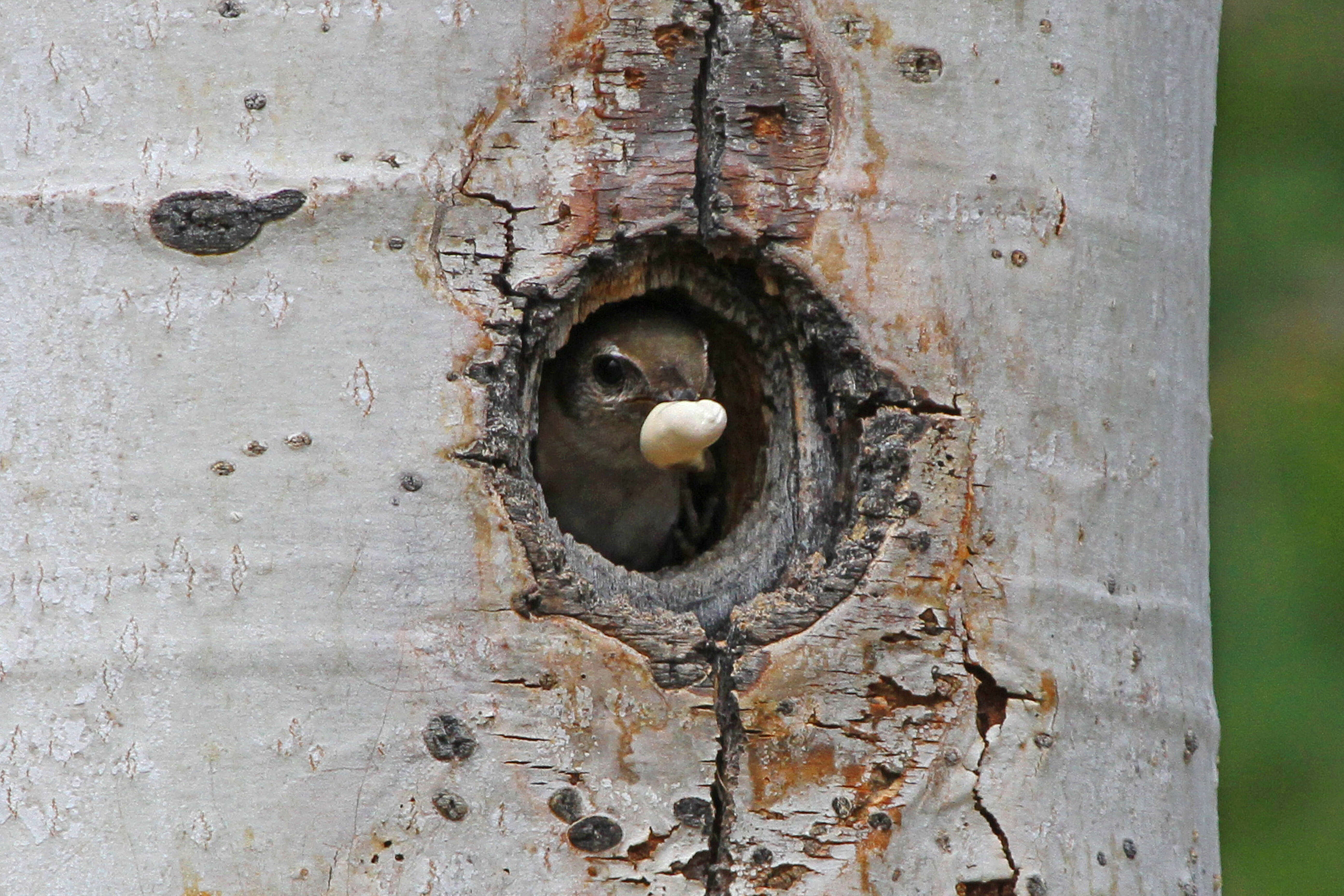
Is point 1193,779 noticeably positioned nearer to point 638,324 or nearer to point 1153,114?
point 1153,114

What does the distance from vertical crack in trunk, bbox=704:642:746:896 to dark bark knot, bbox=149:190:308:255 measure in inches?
26.8

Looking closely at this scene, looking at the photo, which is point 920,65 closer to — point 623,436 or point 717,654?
point 717,654

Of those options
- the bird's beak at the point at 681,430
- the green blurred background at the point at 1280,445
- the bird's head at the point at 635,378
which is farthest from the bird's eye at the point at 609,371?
the green blurred background at the point at 1280,445

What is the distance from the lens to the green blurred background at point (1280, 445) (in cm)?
451

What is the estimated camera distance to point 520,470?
73.7 inches

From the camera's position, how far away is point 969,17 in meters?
1.98

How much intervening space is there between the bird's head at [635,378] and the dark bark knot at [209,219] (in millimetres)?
656

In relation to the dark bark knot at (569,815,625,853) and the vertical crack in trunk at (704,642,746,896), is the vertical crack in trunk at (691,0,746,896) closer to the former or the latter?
the vertical crack in trunk at (704,642,746,896)

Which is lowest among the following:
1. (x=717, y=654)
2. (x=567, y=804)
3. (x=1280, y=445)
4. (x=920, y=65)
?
(x=1280, y=445)

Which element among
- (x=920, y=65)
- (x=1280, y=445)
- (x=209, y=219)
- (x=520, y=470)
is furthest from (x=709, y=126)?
(x=1280, y=445)

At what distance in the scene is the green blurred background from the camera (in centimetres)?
451

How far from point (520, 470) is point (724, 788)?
400mm

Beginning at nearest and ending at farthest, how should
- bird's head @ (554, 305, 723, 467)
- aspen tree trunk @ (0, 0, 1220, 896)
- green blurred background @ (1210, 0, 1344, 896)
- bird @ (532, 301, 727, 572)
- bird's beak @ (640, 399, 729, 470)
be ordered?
1. aspen tree trunk @ (0, 0, 1220, 896)
2. bird's beak @ (640, 399, 729, 470)
3. bird's head @ (554, 305, 723, 467)
4. bird @ (532, 301, 727, 572)
5. green blurred background @ (1210, 0, 1344, 896)

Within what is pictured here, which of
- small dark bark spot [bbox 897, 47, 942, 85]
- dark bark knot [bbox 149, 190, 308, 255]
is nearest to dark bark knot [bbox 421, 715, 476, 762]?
dark bark knot [bbox 149, 190, 308, 255]
